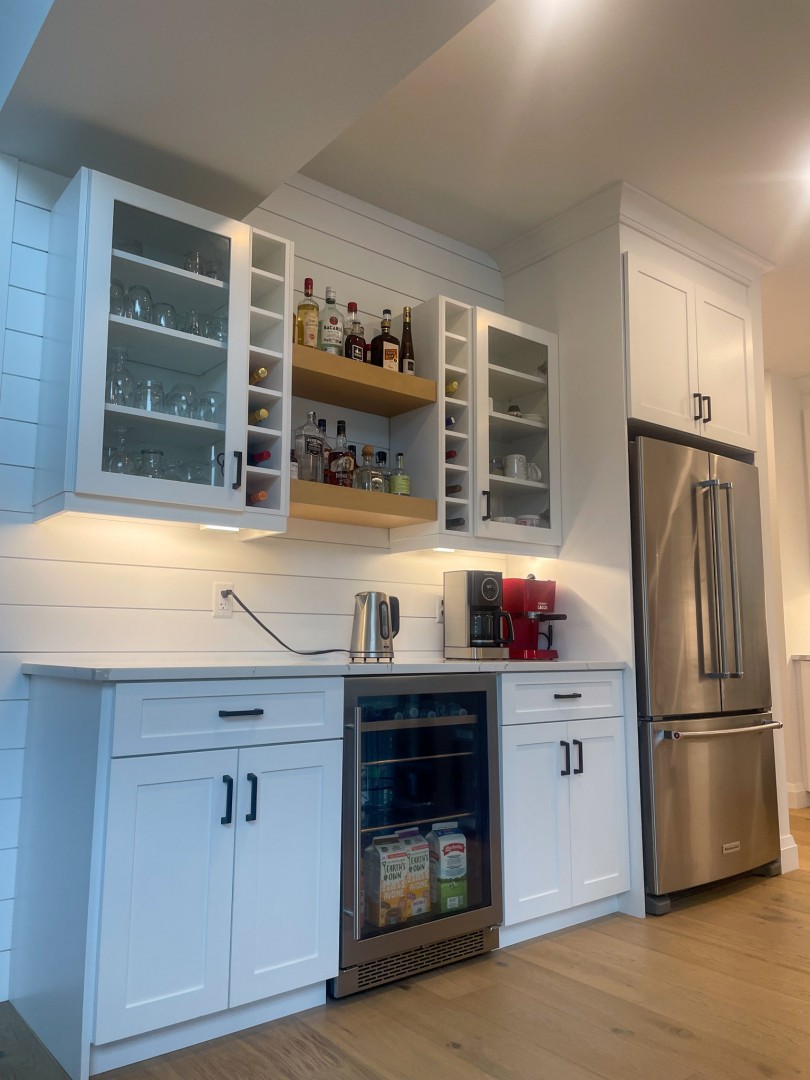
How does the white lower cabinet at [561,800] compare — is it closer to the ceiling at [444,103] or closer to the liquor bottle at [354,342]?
the liquor bottle at [354,342]

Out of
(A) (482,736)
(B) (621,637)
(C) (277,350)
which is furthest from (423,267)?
(A) (482,736)

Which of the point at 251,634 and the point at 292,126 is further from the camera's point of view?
the point at 251,634

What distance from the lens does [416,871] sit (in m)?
2.36

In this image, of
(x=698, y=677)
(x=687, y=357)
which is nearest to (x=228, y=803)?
(x=698, y=677)

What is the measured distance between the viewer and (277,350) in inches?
100

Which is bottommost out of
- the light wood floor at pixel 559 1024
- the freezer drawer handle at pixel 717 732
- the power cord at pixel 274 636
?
the light wood floor at pixel 559 1024

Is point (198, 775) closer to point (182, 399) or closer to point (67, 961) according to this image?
point (67, 961)

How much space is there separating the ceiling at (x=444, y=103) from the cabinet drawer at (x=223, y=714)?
1.49 meters

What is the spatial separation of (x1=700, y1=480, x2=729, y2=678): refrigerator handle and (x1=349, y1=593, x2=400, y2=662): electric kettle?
1.34 meters

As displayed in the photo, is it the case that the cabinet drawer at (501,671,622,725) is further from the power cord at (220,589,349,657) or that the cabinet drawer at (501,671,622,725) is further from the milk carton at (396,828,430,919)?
the power cord at (220,589,349,657)

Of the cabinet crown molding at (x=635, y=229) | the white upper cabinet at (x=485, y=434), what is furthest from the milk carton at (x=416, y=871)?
the cabinet crown molding at (x=635, y=229)

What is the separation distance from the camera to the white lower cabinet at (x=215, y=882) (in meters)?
1.78

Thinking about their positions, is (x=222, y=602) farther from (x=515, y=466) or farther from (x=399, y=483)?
(x=515, y=466)

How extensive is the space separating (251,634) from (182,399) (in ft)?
2.67
